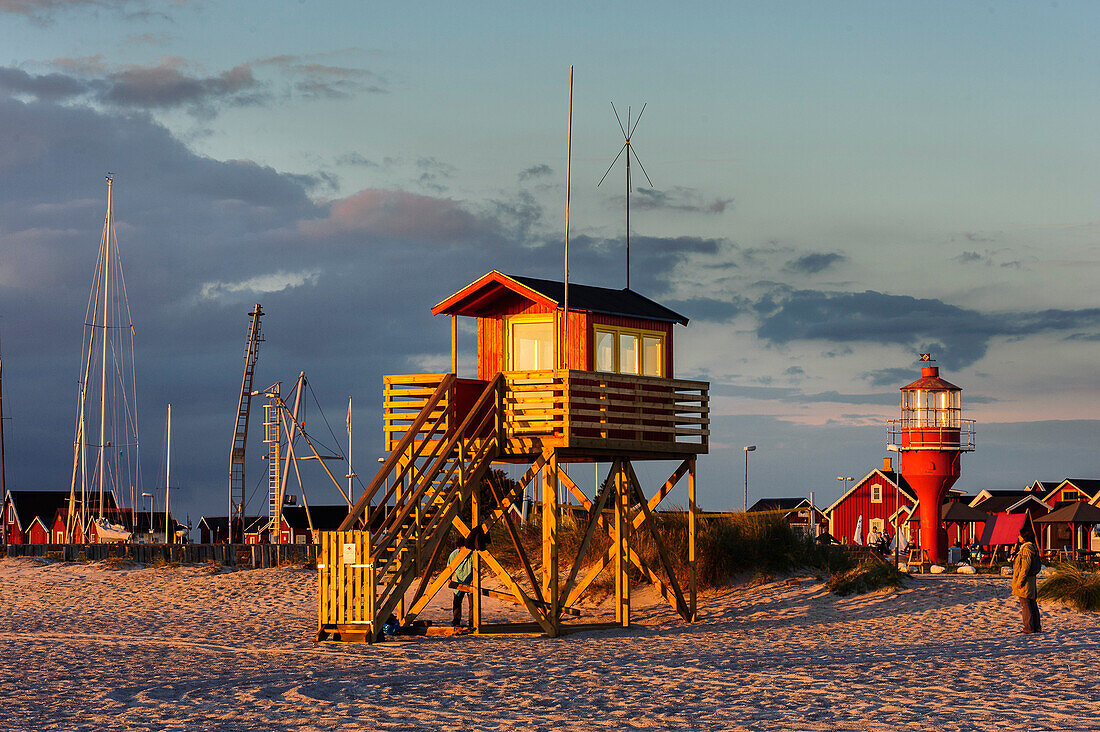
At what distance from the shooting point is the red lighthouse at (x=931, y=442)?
145 feet

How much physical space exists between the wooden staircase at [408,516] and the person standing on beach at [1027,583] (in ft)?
30.6

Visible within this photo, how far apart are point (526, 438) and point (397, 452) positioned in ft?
7.96

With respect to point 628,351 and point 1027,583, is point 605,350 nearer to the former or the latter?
point 628,351

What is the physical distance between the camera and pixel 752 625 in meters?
23.4

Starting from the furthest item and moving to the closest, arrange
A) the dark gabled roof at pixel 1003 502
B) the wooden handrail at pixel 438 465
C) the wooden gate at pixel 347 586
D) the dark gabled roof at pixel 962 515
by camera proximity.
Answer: the dark gabled roof at pixel 1003 502 → the dark gabled roof at pixel 962 515 → the wooden handrail at pixel 438 465 → the wooden gate at pixel 347 586

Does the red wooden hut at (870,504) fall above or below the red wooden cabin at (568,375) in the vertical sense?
below

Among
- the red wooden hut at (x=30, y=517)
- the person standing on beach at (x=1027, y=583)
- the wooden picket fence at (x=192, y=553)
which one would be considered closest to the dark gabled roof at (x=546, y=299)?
the person standing on beach at (x=1027, y=583)

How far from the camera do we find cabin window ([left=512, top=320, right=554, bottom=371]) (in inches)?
950

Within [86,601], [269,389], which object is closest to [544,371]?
[86,601]

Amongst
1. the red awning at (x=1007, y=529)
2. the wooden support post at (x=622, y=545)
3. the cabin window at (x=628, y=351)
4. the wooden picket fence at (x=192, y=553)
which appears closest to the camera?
the wooden support post at (x=622, y=545)

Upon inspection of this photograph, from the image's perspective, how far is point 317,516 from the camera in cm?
8881

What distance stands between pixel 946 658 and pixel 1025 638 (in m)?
3.74

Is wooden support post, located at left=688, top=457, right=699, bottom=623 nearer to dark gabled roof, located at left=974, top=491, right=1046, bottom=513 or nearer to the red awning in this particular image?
the red awning

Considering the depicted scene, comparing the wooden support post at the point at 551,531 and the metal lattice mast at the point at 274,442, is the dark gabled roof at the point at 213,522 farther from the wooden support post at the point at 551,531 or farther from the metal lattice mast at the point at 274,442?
the wooden support post at the point at 551,531
